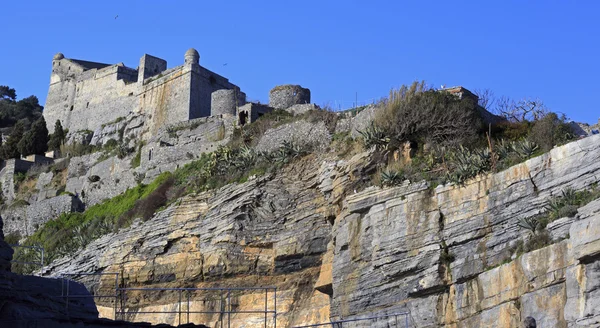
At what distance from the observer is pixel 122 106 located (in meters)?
43.4

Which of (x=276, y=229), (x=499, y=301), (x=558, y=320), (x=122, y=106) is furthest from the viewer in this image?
(x=122, y=106)

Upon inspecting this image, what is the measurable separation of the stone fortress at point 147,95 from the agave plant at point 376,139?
8.30m

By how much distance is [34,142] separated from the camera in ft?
146

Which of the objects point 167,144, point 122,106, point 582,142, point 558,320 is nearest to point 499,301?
point 558,320

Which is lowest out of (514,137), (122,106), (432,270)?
(432,270)

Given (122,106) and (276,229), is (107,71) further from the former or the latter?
(276,229)

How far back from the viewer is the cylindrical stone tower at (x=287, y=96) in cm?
3291

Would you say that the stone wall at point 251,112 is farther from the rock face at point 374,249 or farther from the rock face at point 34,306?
the rock face at point 34,306

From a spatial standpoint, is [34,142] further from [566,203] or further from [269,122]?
[566,203]

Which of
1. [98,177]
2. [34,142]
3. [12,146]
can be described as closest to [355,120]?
[98,177]

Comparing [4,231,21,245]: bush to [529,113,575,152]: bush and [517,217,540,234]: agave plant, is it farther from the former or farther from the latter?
[517,217,540,234]: agave plant

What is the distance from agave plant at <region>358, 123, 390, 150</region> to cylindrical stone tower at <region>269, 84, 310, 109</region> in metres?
8.96

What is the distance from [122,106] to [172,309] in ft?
61.7

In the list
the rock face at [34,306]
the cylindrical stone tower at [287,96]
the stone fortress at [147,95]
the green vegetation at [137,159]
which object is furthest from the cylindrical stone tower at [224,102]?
the rock face at [34,306]
